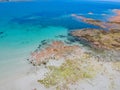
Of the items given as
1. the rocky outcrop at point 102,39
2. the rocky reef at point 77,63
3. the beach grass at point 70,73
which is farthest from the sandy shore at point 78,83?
the rocky outcrop at point 102,39

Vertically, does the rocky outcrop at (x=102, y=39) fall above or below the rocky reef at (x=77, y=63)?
below

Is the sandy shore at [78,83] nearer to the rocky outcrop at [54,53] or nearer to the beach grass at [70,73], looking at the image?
the beach grass at [70,73]

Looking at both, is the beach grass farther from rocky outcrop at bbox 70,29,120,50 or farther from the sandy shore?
rocky outcrop at bbox 70,29,120,50

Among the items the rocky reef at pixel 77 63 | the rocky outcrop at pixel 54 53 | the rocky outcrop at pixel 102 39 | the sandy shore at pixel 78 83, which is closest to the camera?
the sandy shore at pixel 78 83

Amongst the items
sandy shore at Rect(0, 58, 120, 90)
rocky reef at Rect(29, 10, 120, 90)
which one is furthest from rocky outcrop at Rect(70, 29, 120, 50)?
sandy shore at Rect(0, 58, 120, 90)

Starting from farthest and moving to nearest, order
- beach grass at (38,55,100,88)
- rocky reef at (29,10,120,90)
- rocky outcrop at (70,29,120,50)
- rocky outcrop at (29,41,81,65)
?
rocky outcrop at (70,29,120,50) < rocky outcrop at (29,41,81,65) < rocky reef at (29,10,120,90) < beach grass at (38,55,100,88)

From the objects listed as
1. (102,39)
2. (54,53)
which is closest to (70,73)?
(54,53)

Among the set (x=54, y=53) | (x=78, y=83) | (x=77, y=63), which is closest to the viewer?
(x=78, y=83)

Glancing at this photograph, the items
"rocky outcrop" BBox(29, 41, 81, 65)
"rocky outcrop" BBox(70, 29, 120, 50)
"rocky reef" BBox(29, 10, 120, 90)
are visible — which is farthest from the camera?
"rocky outcrop" BBox(70, 29, 120, 50)

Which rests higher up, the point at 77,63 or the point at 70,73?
the point at 70,73

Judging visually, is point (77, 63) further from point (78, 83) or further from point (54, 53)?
point (78, 83)

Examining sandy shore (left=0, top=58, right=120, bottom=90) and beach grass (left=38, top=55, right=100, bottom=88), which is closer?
sandy shore (left=0, top=58, right=120, bottom=90)
